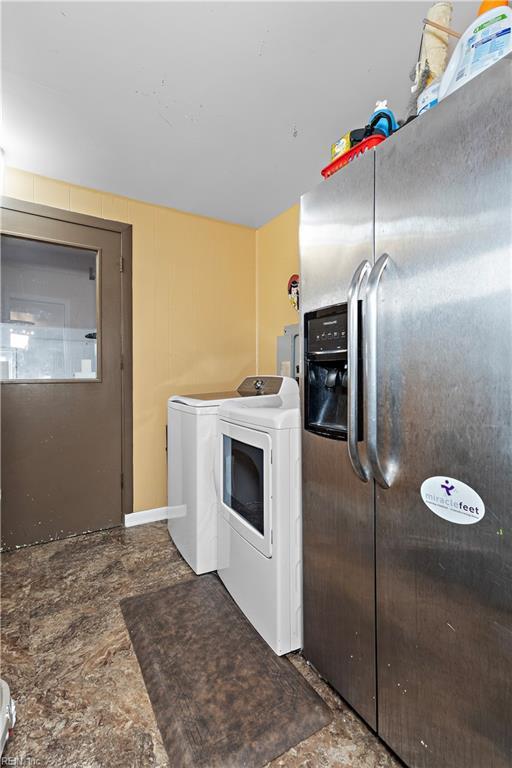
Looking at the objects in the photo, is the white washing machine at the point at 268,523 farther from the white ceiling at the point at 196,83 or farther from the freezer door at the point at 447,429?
the white ceiling at the point at 196,83

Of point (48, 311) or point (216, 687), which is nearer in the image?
point (216, 687)

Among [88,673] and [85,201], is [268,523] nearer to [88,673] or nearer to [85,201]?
[88,673]

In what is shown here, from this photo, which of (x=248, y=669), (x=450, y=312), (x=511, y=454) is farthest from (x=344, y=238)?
(x=248, y=669)

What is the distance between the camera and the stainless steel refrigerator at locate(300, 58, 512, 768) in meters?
0.81

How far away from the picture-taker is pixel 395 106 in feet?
6.13

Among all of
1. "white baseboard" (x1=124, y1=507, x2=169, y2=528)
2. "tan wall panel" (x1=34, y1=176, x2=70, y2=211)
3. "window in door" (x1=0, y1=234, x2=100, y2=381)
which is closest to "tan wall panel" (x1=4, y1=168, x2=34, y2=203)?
"tan wall panel" (x1=34, y1=176, x2=70, y2=211)

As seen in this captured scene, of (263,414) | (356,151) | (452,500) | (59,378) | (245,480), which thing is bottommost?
(245,480)

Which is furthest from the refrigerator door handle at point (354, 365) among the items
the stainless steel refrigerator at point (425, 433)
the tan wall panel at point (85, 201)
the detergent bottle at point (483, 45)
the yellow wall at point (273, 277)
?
the tan wall panel at point (85, 201)

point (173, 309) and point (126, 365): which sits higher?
point (173, 309)

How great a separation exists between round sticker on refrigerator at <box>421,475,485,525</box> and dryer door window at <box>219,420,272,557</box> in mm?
673

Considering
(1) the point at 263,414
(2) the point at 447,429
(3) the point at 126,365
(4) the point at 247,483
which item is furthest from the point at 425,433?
(3) the point at 126,365

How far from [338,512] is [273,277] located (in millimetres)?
2351

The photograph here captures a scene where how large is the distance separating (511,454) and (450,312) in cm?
36

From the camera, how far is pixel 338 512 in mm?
1257
